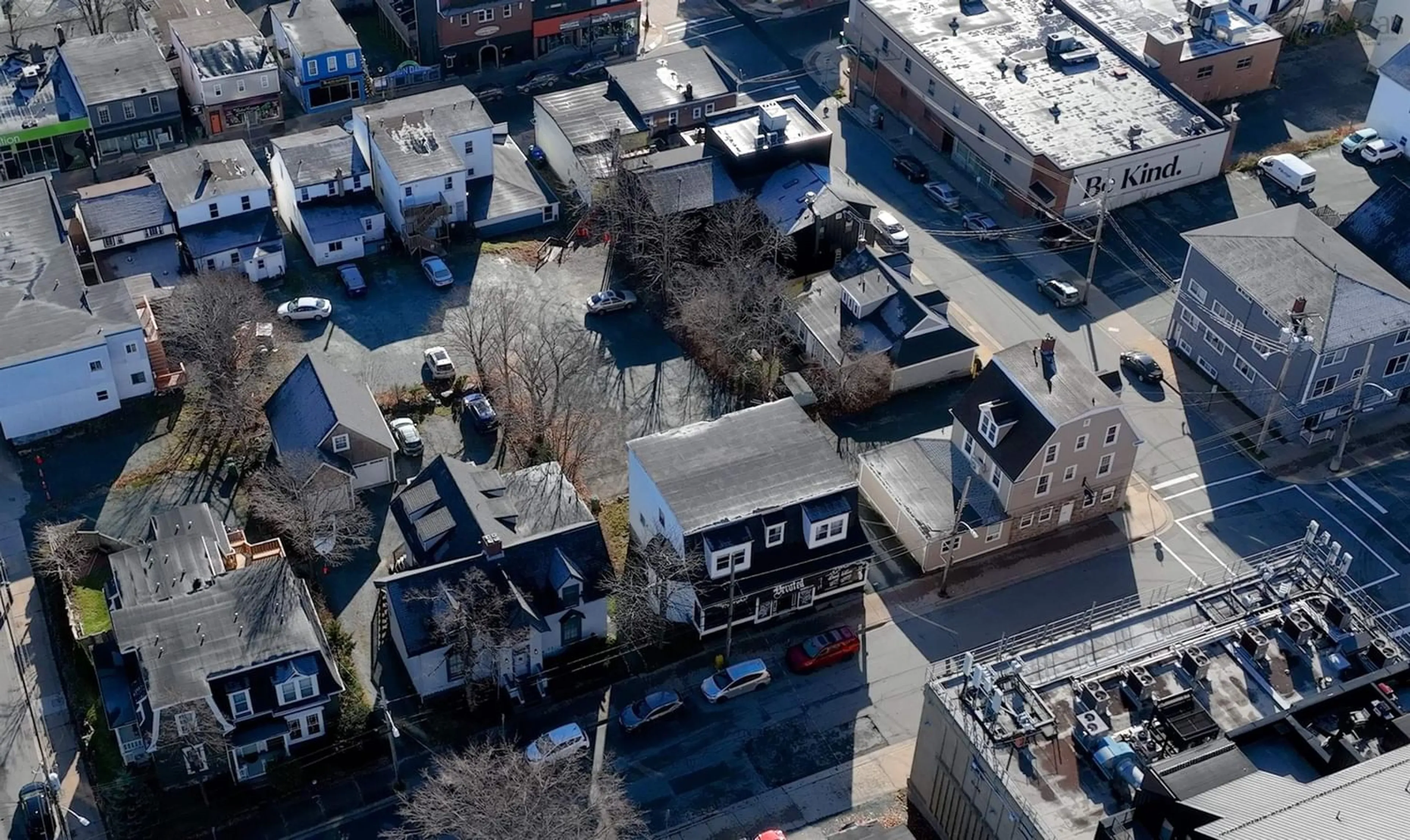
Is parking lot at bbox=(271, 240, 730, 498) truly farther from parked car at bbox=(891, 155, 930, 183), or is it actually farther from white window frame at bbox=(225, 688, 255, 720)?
parked car at bbox=(891, 155, 930, 183)

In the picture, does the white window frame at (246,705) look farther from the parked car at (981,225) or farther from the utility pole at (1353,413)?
the utility pole at (1353,413)

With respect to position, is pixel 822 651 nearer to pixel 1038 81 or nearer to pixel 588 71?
pixel 1038 81

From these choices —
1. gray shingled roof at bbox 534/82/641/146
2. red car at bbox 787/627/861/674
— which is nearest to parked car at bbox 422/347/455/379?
gray shingled roof at bbox 534/82/641/146

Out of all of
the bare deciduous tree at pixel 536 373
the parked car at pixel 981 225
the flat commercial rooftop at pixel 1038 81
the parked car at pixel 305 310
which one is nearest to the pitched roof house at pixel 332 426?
the bare deciduous tree at pixel 536 373

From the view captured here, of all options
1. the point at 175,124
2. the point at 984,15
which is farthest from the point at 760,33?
the point at 175,124

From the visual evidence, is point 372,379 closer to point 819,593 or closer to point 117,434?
point 117,434

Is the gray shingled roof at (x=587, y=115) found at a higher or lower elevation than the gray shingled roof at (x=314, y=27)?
lower

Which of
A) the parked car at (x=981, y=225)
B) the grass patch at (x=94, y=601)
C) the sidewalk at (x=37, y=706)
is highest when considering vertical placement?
the parked car at (x=981, y=225)
